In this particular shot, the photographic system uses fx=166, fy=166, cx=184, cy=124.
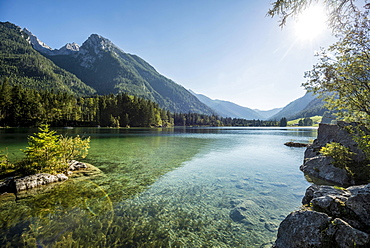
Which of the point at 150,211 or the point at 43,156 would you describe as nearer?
the point at 150,211

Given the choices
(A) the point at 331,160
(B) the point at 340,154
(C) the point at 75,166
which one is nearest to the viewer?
(B) the point at 340,154

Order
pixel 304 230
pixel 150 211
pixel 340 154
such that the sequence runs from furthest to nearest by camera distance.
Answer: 1. pixel 340 154
2. pixel 150 211
3. pixel 304 230

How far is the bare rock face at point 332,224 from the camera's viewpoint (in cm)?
401

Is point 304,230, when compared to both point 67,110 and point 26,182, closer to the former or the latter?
point 26,182

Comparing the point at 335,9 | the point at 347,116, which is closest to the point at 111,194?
the point at 335,9

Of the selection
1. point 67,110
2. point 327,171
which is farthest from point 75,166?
point 67,110

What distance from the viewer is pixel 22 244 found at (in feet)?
17.0

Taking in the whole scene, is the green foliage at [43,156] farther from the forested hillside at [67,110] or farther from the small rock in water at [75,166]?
the forested hillside at [67,110]

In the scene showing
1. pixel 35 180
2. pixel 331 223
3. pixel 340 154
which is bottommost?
pixel 35 180

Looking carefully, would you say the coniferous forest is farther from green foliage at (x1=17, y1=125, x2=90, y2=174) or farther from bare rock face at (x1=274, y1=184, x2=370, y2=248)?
bare rock face at (x1=274, y1=184, x2=370, y2=248)

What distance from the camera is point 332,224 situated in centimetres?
435

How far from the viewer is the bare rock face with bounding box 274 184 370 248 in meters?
4.01

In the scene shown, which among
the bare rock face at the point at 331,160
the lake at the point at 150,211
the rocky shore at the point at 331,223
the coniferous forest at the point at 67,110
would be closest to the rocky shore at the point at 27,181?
the lake at the point at 150,211

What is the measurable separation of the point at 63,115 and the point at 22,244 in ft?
444
